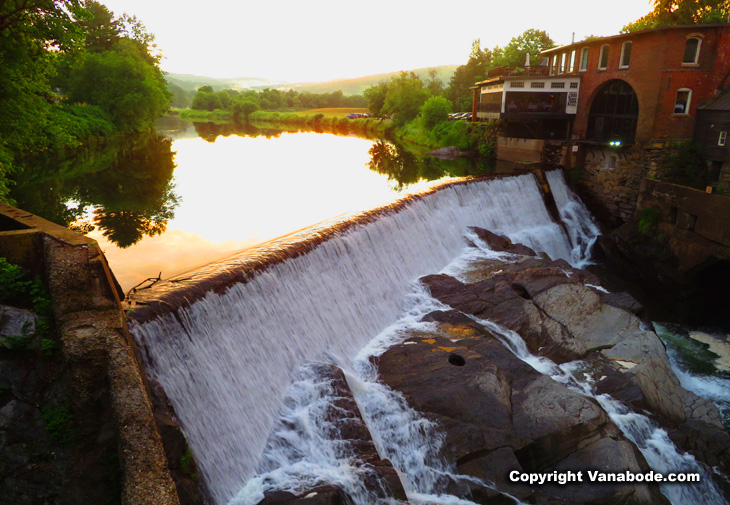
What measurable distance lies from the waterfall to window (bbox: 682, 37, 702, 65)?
27.1 feet

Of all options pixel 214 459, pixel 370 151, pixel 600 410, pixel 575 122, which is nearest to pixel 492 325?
pixel 600 410

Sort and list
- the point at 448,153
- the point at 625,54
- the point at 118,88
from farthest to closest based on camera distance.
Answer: the point at 118,88, the point at 448,153, the point at 625,54

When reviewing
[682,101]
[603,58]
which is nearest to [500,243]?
[682,101]

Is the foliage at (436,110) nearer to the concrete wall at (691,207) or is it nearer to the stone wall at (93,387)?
the concrete wall at (691,207)

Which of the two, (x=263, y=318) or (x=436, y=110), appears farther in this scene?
(x=436, y=110)

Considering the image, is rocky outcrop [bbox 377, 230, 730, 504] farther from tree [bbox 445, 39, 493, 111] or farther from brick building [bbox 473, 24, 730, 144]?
tree [bbox 445, 39, 493, 111]

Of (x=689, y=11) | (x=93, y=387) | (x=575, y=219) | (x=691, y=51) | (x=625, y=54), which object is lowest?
(x=575, y=219)

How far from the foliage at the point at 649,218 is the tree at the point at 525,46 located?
165 feet

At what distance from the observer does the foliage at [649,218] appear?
19984 mm

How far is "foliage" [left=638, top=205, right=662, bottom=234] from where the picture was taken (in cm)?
1998

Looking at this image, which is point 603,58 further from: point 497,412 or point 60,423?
point 60,423

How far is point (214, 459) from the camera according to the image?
7125 millimetres

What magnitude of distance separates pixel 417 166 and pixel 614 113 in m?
13.6

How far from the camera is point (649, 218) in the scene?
792 inches
